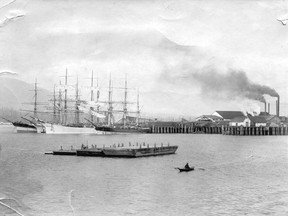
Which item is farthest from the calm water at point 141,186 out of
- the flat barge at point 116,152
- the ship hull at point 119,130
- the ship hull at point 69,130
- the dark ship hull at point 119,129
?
the ship hull at point 69,130

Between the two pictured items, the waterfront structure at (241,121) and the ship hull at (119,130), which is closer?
the waterfront structure at (241,121)

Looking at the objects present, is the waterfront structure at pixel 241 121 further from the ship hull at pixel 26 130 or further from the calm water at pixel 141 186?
the ship hull at pixel 26 130

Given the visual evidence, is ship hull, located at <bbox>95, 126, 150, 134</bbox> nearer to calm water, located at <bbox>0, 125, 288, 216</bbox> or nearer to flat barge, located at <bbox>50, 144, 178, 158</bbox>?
flat barge, located at <bbox>50, 144, 178, 158</bbox>

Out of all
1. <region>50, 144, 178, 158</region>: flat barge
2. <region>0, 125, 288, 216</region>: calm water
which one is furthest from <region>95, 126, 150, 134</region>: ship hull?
<region>0, 125, 288, 216</region>: calm water

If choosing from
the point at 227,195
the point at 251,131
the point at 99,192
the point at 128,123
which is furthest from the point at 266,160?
the point at 128,123

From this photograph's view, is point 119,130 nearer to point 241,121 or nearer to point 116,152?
point 241,121

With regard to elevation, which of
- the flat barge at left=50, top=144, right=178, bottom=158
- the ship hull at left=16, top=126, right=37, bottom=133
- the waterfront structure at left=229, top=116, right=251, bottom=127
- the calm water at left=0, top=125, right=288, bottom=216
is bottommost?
the calm water at left=0, top=125, right=288, bottom=216

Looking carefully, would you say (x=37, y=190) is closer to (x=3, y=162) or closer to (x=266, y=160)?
(x=3, y=162)

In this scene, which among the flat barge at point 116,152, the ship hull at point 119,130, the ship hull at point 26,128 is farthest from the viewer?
the ship hull at point 26,128
